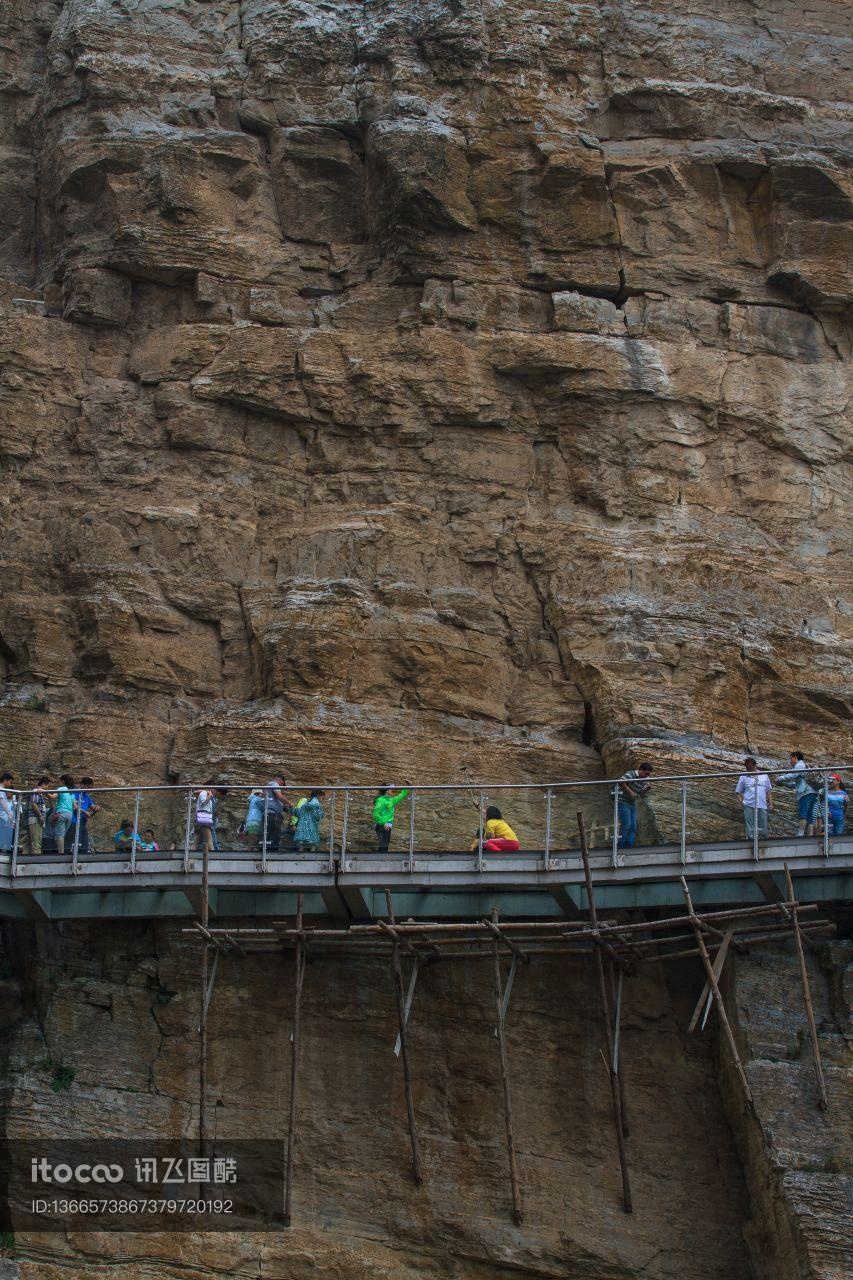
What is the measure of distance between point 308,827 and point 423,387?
828 cm

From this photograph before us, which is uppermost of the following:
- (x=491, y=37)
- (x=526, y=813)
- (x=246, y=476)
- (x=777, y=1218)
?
(x=491, y=37)

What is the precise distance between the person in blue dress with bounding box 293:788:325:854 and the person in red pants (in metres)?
1.95

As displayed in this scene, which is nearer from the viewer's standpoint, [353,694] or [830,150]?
[353,694]

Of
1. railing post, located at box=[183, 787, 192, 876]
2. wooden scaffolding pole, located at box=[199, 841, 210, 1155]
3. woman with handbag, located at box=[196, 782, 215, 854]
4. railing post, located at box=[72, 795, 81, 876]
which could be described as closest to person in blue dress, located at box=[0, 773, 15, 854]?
railing post, located at box=[72, 795, 81, 876]

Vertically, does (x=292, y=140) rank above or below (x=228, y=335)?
above

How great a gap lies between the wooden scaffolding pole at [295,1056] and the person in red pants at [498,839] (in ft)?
7.69

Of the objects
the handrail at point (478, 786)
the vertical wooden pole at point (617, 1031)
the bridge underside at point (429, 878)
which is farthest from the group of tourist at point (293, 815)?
the vertical wooden pole at point (617, 1031)

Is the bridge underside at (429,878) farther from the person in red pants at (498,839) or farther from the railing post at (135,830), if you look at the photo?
the person in red pants at (498,839)

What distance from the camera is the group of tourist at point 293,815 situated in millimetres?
27312

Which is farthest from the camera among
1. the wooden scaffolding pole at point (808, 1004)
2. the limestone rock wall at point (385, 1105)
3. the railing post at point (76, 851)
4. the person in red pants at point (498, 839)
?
the person in red pants at point (498, 839)

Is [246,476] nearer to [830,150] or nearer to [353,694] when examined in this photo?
[353,694]

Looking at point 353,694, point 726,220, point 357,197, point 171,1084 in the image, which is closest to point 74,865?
point 171,1084

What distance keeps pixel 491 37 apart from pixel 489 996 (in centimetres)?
1571

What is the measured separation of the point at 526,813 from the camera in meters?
28.4
